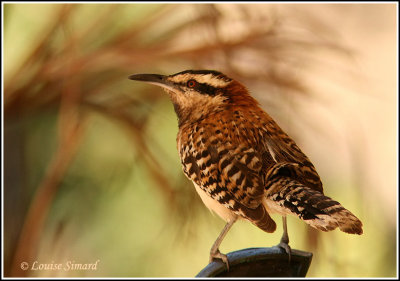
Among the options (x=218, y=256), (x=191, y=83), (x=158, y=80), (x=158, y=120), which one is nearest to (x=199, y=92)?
(x=191, y=83)

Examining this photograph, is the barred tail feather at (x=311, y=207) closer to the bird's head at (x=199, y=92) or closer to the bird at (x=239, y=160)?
the bird at (x=239, y=160)

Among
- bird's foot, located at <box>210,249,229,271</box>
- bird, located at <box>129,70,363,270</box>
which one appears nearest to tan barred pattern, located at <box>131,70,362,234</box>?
bird, located at <box>129,70,363,270</box>

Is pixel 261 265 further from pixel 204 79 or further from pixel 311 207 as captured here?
pixel 204 79

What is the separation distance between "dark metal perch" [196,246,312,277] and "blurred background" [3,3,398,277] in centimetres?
42

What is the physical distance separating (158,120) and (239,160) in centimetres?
47

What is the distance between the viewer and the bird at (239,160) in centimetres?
128

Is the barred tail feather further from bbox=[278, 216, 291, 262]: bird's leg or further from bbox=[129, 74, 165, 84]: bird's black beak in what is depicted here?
bbox=[129, 74, 165, 84]: bird's black beak

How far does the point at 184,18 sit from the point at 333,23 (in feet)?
1.80

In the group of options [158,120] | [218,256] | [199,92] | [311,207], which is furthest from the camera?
[158,120]

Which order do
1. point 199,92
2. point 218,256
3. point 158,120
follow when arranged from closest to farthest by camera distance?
point 218,256 → point 199,92 → point 158,120

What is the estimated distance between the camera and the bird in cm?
128

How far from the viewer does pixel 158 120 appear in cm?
184

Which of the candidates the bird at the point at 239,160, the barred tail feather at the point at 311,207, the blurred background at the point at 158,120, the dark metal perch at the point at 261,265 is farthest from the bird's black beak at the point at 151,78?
the dark metal perch at the point at 261,265

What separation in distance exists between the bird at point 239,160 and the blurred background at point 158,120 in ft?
0.56
